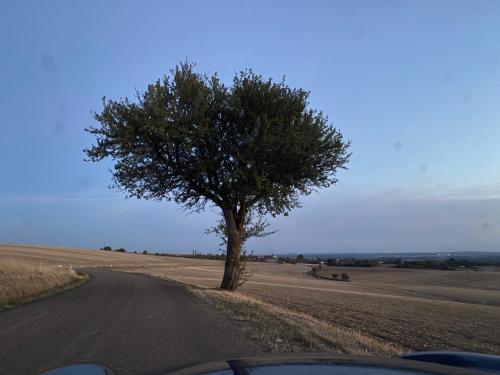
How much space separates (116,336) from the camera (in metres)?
10.8

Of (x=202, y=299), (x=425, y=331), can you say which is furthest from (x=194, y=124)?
(x=425, y=331)

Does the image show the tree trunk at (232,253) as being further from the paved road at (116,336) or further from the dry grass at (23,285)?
the paved road at (116,336)

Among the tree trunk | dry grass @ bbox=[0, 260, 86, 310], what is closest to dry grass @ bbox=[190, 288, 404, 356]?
dry grass @ bbox=[0, 260, 86, 310]

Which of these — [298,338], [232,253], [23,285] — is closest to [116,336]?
[298,338]

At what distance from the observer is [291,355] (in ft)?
13.1

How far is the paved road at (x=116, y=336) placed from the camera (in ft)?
27.5

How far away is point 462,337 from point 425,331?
3.59ft

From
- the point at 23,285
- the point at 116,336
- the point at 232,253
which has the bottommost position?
the point at 116,336

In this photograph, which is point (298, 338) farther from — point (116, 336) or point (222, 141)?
point (222, 141)

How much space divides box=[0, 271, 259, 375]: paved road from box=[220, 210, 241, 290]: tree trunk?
9.60m

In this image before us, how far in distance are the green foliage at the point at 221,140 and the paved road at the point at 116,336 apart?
876cm

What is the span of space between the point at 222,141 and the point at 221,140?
0.25 feet

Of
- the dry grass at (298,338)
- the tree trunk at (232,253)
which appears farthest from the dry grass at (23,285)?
the dry grass at (298,338)

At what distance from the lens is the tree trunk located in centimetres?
2695
